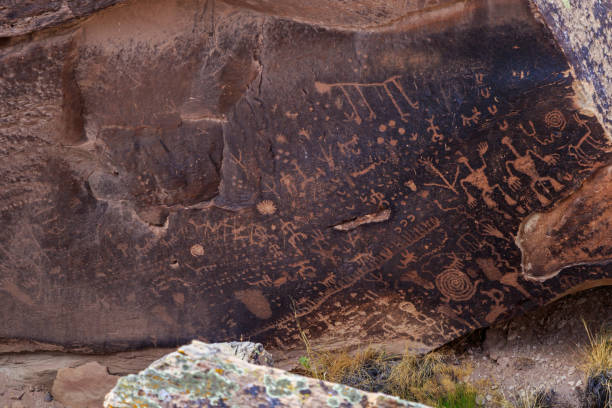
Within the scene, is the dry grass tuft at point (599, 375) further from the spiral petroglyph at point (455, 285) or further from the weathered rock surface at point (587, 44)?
the weathered rock surface at point (587, 44)

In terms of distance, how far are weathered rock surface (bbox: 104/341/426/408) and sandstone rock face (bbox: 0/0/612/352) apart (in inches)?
53.4

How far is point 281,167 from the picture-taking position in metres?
2.95

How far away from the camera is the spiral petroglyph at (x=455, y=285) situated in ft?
9.50

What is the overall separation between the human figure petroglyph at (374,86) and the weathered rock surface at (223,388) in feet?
4.74

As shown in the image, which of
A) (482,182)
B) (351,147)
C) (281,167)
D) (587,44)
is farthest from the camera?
(281,167)

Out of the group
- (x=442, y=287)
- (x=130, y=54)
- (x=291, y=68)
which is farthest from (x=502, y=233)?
(x=130, y=54)

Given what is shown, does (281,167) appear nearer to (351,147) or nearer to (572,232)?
(351,147)

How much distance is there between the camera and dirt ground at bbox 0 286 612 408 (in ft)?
9.36

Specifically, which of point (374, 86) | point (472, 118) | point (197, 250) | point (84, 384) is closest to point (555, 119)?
point (472, 118)

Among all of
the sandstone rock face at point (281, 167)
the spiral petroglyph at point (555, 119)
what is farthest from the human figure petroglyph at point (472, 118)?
the spiral petroglyph at point (555, 119)

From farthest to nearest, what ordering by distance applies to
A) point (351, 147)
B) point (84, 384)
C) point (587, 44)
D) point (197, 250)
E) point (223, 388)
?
point (84, 384) < point (197, 250) < point (351, 147) < point (587, 44) < point (223, 388)

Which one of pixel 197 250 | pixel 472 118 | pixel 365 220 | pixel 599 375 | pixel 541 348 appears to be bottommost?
pixel 541 348

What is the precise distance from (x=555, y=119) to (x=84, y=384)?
282cm

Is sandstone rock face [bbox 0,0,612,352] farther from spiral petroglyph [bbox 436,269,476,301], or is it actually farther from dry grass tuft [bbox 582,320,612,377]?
dry grass tuft [bbox 582,320,612,377]
